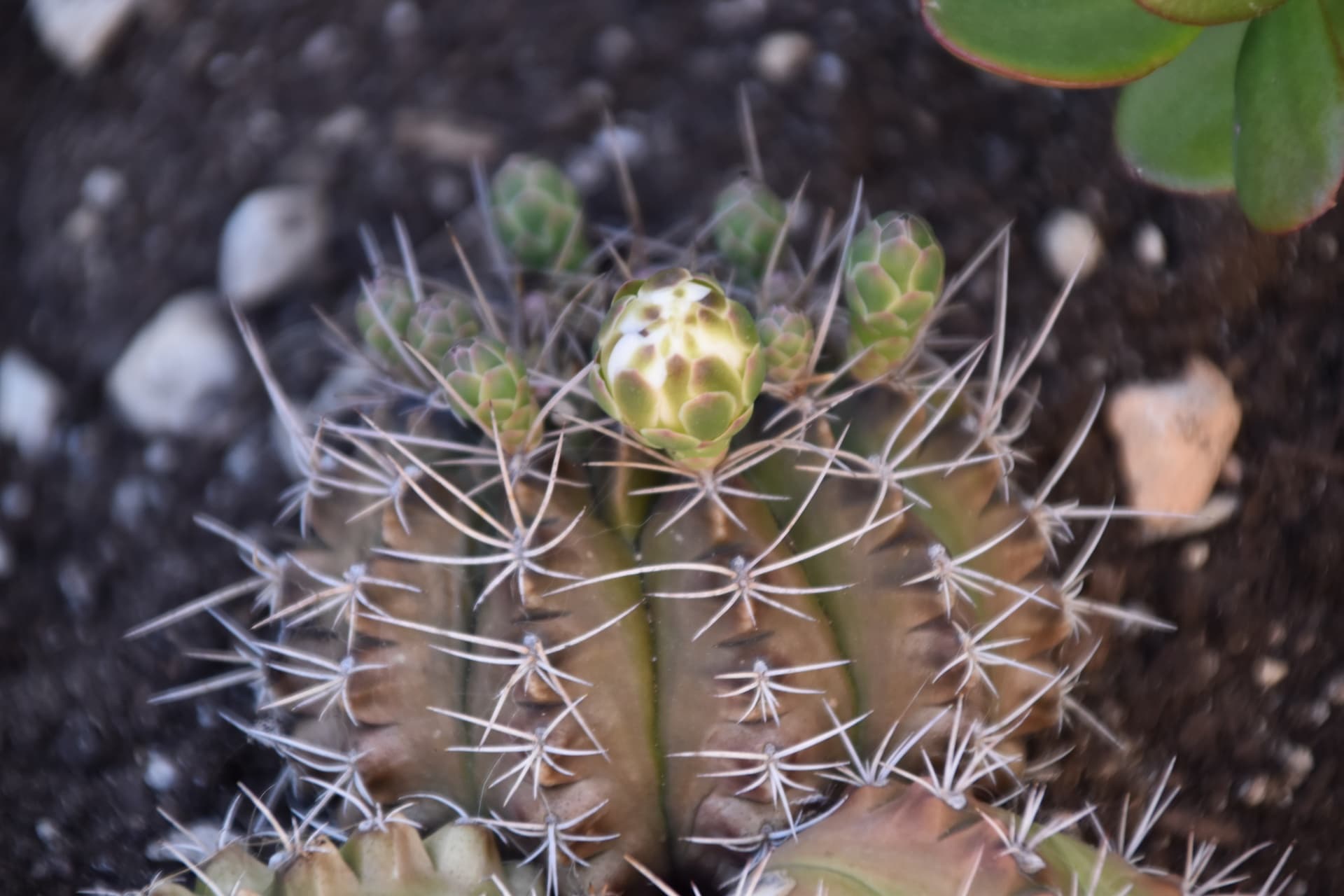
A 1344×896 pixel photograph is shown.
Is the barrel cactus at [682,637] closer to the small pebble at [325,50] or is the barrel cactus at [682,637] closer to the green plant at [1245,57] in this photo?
the green plant at [1245,57]

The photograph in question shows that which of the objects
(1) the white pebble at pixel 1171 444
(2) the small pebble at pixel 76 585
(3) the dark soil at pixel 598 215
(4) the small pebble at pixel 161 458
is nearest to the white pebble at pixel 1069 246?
(3) the dark soil at pixel 598 215

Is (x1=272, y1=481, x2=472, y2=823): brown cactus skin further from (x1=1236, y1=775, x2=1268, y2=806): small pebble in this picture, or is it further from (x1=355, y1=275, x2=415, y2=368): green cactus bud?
(x1=1236, y1=775, x2=1268, y2=806): small pebble

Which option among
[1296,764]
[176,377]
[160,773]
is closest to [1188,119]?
[1296,764]

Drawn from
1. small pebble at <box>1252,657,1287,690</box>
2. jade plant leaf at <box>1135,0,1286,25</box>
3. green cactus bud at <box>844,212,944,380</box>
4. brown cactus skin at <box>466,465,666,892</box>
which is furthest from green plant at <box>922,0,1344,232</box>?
small pebble at <box>1252,657,1287,690</box>

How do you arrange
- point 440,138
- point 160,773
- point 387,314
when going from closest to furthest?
point 387,314 < point 160,773 < point 440,138

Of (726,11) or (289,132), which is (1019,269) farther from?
(289,132)

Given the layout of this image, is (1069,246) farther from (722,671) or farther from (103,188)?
(103,188)

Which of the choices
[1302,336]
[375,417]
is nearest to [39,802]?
[375,417]
